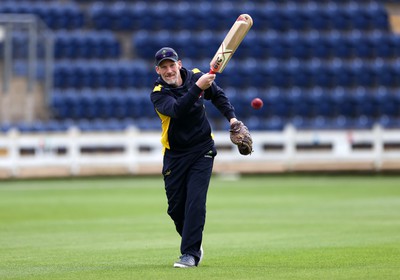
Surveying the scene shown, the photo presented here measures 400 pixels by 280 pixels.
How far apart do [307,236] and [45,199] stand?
30.8ft

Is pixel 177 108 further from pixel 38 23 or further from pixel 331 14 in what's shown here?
pixel 331 14

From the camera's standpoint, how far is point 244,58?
34781 millimetres

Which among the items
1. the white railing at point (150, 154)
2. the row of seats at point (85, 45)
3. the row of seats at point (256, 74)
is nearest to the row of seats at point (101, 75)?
the row of seats at point (256, 74)

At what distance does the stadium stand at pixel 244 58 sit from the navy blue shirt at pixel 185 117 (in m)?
20.5

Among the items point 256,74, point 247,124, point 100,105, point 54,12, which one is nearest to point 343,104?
point 256,74

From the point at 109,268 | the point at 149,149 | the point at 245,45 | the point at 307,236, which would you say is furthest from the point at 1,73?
→ the point at 109,268

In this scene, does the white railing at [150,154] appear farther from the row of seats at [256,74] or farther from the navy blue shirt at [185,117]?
the navy blue shirt at [185,117]

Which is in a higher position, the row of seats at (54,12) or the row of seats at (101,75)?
the row of seats at (54,12)

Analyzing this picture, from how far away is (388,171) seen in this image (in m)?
30.2

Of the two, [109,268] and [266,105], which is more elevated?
[266,105]

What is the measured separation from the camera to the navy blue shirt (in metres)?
10.0

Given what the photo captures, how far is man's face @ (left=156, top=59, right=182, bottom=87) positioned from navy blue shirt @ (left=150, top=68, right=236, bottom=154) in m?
0.08

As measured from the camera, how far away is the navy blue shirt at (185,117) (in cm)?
1002

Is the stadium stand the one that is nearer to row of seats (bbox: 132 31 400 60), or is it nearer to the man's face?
row of seats (bbox: 132 31 400 60)
